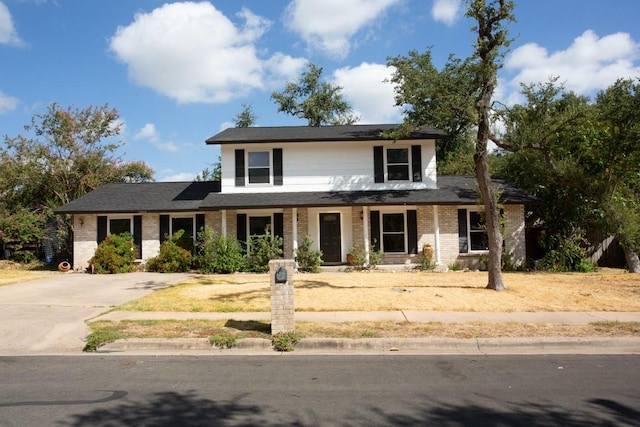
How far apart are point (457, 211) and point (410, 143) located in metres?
3.47

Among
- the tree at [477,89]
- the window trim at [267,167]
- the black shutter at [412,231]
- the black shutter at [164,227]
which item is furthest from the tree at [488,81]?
the black shutter at [164,227]

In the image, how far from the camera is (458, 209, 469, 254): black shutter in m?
19.8

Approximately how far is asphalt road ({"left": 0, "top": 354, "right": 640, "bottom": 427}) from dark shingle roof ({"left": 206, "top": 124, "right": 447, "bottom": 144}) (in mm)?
13481

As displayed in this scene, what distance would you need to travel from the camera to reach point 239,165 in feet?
67.3

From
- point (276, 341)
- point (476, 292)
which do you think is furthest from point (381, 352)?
point (476, 292)

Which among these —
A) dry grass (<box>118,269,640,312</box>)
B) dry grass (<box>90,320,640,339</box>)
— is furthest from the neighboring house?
dry grass (<box>90,320,640,339</box>)

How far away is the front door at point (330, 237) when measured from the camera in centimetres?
2008

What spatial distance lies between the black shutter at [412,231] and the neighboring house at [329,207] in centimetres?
4

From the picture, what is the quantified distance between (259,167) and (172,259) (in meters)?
5.21

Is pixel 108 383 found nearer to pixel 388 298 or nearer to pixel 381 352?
pixel 381 352

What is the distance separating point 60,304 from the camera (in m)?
11.6

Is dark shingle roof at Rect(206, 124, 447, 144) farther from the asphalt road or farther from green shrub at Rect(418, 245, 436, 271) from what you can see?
the asphalt road

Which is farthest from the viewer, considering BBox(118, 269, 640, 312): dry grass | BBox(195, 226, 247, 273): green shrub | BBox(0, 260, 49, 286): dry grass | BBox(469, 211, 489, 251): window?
BBox(469, 211, 489, 251): window

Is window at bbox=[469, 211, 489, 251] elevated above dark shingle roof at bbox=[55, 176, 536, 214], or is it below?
below
